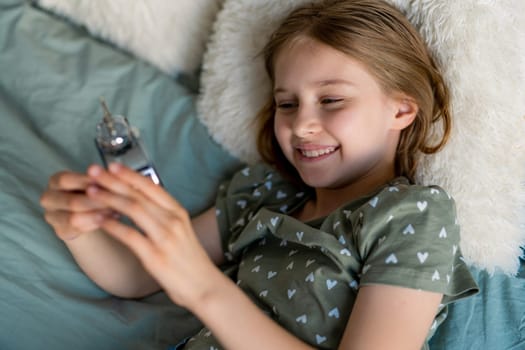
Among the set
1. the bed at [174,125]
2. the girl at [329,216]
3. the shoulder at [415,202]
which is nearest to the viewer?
the girl at [329,216]

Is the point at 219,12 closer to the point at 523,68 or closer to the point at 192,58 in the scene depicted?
the point at 192,58

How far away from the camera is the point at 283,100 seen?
109 centimetres

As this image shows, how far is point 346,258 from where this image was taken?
0.95 m

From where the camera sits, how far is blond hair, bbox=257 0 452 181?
3.38 feet

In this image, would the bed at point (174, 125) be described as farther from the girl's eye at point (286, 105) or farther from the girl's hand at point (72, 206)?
the girl's hand at point (72, 206)

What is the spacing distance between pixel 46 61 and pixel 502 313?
3.43ft

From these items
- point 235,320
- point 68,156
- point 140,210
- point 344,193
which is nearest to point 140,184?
point 140,210

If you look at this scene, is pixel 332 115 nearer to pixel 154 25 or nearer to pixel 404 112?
pixel 404 112

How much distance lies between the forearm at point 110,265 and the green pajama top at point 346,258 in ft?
0.51

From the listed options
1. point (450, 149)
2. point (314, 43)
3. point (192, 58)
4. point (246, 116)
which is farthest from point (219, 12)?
point (450, 149)

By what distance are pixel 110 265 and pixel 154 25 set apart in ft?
1.88

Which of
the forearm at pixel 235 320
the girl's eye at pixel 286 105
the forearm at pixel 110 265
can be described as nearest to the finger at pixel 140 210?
the forearm at pixel 235 320

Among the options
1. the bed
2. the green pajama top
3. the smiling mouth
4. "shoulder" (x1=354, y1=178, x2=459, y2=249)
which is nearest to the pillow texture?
the bed

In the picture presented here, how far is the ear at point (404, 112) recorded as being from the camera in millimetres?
1068
